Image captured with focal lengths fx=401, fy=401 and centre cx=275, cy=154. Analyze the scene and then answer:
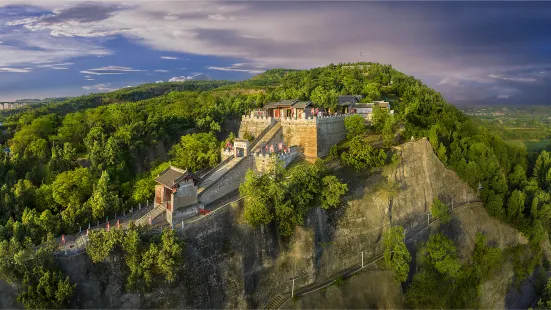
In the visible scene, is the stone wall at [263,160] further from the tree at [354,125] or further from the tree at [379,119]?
the tree at [379,119]

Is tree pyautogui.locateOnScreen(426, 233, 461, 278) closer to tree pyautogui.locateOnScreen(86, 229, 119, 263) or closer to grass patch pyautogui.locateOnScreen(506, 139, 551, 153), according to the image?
tree pyautogui.locateOnScreen(86, 229, 119, 263)

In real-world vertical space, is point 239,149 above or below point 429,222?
above

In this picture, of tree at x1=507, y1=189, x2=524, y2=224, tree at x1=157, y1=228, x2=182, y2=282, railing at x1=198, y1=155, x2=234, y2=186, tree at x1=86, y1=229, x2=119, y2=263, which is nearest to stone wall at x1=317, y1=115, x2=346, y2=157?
railing at x1=198, y1=155, x2=234, y2=186

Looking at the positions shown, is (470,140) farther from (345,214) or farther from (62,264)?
(62,264)

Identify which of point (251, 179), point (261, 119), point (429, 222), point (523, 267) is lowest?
point (523, 267)

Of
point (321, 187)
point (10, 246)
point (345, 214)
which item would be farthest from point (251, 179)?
point (10, 246)

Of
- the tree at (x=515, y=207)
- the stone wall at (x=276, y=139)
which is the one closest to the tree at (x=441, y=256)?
the tree at (x=515, y=207)
